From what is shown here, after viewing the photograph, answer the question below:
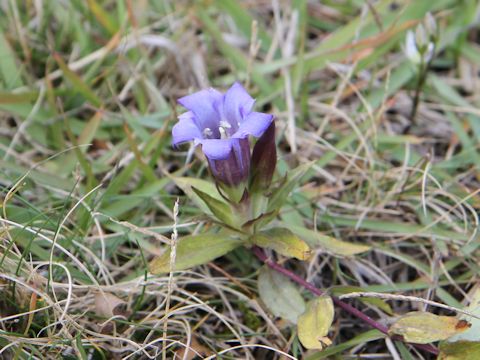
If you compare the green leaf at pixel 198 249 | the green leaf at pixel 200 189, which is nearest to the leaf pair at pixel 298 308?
the green leaf at pixel 198 249

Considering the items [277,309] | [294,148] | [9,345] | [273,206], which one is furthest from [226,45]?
[9,345]

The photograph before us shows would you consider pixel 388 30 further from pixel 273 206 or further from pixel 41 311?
pixel 41 311

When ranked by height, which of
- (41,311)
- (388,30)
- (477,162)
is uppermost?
(388,30)

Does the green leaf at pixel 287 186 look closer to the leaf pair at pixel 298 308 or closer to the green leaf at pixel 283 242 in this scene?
the green leaf at pixel 283 242

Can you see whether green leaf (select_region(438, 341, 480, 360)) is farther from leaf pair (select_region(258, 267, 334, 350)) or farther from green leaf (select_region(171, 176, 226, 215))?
green leaf (select_region(171, 176, 226, 215))

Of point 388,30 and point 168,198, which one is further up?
point 388,30

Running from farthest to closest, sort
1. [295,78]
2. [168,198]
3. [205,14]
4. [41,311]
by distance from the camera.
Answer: [205,14] < [295,78] < [168,198] < [41,311]
